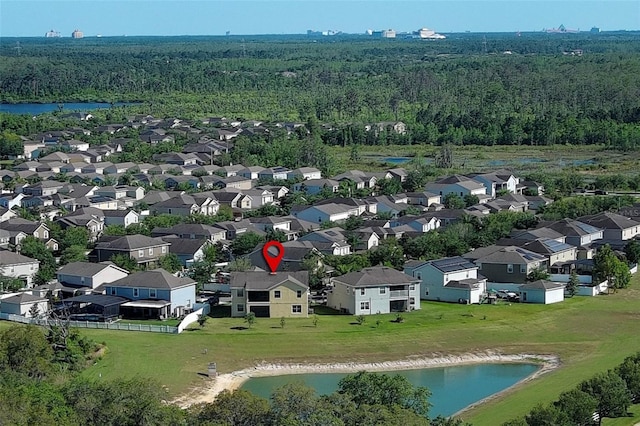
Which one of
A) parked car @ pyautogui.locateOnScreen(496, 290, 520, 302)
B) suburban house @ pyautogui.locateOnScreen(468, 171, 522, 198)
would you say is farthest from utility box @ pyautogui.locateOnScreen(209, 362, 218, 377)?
suburban house @ pyautogui.locateOnScreen(468, 171, 522, 198)

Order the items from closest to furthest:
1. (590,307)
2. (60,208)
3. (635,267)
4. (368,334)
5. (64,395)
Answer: (64,395), (368,334), (590,307), (635,267), (60,208)

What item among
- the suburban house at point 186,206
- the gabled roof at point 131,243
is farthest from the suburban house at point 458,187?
the gabled roof at point 131,243

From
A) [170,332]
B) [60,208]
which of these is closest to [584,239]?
[170,332]

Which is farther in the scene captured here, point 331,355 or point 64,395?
point 331,355

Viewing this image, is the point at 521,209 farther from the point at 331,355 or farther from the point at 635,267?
the point at 331,355

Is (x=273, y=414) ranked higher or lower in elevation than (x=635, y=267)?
higher

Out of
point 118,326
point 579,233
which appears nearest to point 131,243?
point 118,326

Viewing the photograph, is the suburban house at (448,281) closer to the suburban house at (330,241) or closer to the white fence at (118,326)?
the suburban house at (330,241)
